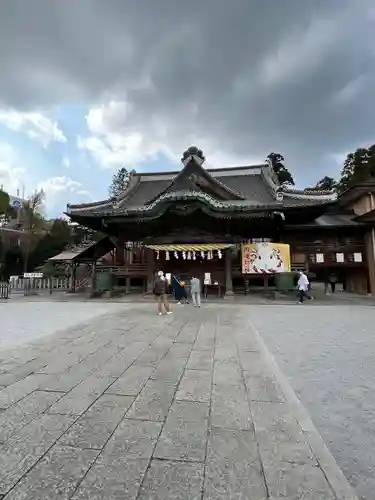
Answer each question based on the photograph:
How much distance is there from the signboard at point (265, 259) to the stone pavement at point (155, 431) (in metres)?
12.9

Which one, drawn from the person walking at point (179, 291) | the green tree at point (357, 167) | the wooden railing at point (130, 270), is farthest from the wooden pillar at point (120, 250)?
the green tree at point (357, 167)

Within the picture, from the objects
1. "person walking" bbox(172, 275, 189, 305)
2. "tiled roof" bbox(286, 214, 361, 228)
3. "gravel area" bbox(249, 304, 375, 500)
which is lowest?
"gravel area" bbox(249, 304, 375, 500)

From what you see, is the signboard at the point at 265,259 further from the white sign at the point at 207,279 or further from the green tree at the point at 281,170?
the green tree at the point at 281,170

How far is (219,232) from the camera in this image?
19719mm

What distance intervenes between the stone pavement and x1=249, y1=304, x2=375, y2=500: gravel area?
0.71ft

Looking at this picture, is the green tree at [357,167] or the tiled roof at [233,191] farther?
the green tree at [357,167]

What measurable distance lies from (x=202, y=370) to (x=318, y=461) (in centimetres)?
246

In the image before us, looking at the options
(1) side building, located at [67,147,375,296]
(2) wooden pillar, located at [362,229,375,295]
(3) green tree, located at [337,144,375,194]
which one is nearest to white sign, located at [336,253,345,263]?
(1) side building, located at [67,147,375,296]

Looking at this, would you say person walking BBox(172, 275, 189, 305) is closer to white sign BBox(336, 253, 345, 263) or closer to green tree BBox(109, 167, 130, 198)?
white sign BBox(336, 253, 345, 263)

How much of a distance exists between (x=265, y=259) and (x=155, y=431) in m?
16.2

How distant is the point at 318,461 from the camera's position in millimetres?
2441

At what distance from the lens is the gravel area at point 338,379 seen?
2656 millimetres

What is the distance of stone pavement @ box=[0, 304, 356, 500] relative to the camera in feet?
6.91

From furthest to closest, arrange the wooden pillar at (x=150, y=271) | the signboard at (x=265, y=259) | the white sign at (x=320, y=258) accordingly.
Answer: the white sign at (x=320, y=258)
the wooden pillar at (x=150, y=271)
the signboard at (x=265, y=259)
